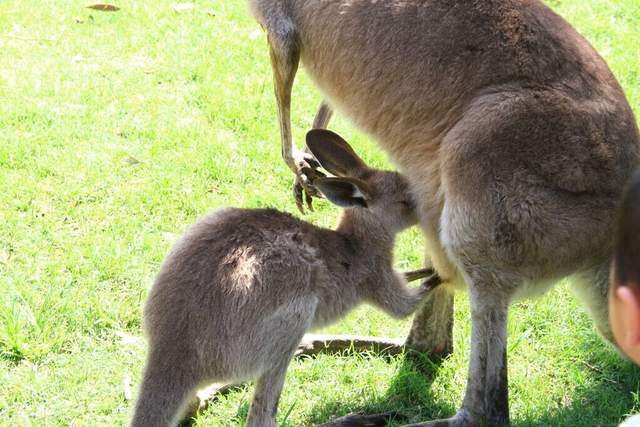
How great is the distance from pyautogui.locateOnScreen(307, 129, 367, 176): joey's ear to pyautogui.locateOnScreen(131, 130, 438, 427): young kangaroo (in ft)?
0.74

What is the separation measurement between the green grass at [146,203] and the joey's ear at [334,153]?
2.35ft

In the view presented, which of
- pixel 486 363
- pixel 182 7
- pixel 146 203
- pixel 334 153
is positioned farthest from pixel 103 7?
pixel 486 363

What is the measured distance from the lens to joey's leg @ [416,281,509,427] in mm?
3615

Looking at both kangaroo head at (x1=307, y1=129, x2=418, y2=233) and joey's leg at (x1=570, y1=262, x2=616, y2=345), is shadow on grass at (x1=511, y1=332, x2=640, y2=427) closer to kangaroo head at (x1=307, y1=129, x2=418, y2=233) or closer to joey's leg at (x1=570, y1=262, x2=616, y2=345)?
joey's leg at (x1=570, y1=262, x2=616, y2=345)

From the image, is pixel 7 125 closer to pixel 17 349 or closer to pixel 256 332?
pixel 17 349

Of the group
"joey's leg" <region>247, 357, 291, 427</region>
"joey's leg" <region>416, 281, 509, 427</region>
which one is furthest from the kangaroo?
"joey's leg" <region>247, 357, 291, 427</region>

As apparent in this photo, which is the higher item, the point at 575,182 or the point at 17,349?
the point at 575,182

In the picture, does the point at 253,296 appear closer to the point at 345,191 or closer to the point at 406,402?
the point at 345,191

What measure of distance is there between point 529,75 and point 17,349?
245cm

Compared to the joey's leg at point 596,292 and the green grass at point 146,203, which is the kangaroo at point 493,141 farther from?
the green grass at point 146,203

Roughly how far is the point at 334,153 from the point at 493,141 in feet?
2.56

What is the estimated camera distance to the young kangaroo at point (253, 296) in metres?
3.34

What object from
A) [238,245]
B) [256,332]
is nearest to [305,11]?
[238,245]

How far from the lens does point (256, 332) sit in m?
3.39
